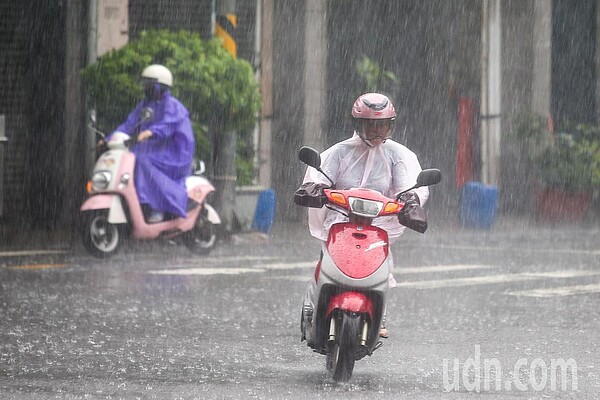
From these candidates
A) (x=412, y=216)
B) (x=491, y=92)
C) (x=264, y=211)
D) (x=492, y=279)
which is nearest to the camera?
(x=412, y=216)

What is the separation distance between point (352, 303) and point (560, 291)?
4953 millimetres

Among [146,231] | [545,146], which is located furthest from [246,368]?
[545,146]

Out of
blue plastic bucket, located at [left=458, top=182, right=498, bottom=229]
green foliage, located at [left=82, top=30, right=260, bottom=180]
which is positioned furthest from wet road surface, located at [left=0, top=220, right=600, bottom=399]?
blue plastic bucket, located at [left=458, top=182, right=498, bottom=229]

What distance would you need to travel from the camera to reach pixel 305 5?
21.1 meters

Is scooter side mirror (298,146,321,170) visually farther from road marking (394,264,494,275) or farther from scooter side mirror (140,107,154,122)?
scooter side mirror (140,107,154,122)

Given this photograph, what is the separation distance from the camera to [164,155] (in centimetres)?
1395

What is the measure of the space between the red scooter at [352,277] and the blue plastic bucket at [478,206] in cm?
1312

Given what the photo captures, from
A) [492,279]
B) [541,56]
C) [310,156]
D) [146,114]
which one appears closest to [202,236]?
[146,114]

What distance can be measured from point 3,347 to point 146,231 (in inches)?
242

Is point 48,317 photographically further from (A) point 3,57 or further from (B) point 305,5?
(B) point 305,5

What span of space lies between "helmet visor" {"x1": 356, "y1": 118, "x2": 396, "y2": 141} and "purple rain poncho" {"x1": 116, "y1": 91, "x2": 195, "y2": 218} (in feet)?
23.5

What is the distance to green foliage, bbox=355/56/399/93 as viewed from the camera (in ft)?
71.9

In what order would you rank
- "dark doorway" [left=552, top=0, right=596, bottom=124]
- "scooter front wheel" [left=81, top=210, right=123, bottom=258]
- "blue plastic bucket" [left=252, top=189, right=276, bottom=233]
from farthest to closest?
"dark doorway" [left=552, top=0, right=596, bottom=124] → "blue plastic bucket" [left=252, top=189, right=276, bottom=233] → "scooter front wheel" [left=81, top=210, right=123, bottom=258]

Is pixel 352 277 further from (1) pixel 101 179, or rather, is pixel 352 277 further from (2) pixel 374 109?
(1) pixel 101 179
